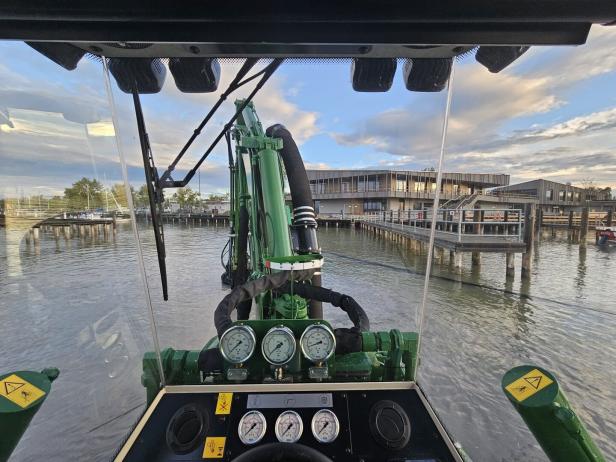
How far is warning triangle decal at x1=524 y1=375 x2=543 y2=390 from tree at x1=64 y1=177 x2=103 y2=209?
7.64 ft

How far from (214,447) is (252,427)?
0.14 m

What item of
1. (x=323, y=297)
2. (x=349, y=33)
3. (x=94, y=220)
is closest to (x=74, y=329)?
(x=94, y=220)

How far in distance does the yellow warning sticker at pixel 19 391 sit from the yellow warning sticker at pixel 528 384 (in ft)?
4.37

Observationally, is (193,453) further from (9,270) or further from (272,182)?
(9,270)

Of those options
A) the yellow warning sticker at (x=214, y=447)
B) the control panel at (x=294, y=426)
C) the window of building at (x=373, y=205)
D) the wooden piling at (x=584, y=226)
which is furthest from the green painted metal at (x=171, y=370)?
the wooden piling at (x=584, y=226)

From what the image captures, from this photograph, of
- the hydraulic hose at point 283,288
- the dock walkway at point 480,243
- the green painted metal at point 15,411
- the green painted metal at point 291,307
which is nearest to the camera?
the green painted metal at point 15,411

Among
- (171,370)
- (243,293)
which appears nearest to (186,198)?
(243,293)

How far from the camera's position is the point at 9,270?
251cm

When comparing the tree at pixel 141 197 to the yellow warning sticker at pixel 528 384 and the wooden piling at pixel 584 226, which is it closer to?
the yellow warning sticker at pixel 528 384

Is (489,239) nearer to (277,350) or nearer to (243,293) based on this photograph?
(243,293)

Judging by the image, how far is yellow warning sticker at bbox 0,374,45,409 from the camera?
0.81 meters

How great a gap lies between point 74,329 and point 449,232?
874 cm

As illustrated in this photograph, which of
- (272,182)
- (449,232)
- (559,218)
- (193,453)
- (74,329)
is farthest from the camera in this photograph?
(559,218)

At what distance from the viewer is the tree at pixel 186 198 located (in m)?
2.45
